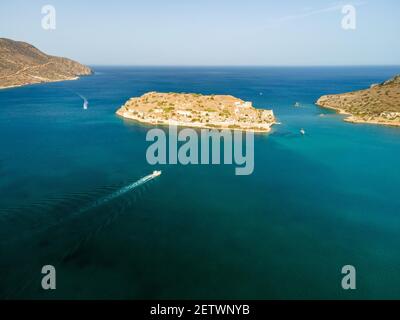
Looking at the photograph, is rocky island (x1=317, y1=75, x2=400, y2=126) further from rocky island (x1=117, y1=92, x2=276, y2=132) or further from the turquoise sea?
the turquoise sea

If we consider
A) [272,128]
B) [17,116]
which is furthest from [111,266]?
[17,116]

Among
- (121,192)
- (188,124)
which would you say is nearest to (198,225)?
(121,192)

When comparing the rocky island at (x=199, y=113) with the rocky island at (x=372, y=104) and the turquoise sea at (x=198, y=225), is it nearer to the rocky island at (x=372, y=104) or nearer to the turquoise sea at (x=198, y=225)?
the turquoise sea at (x=198, y=225)
